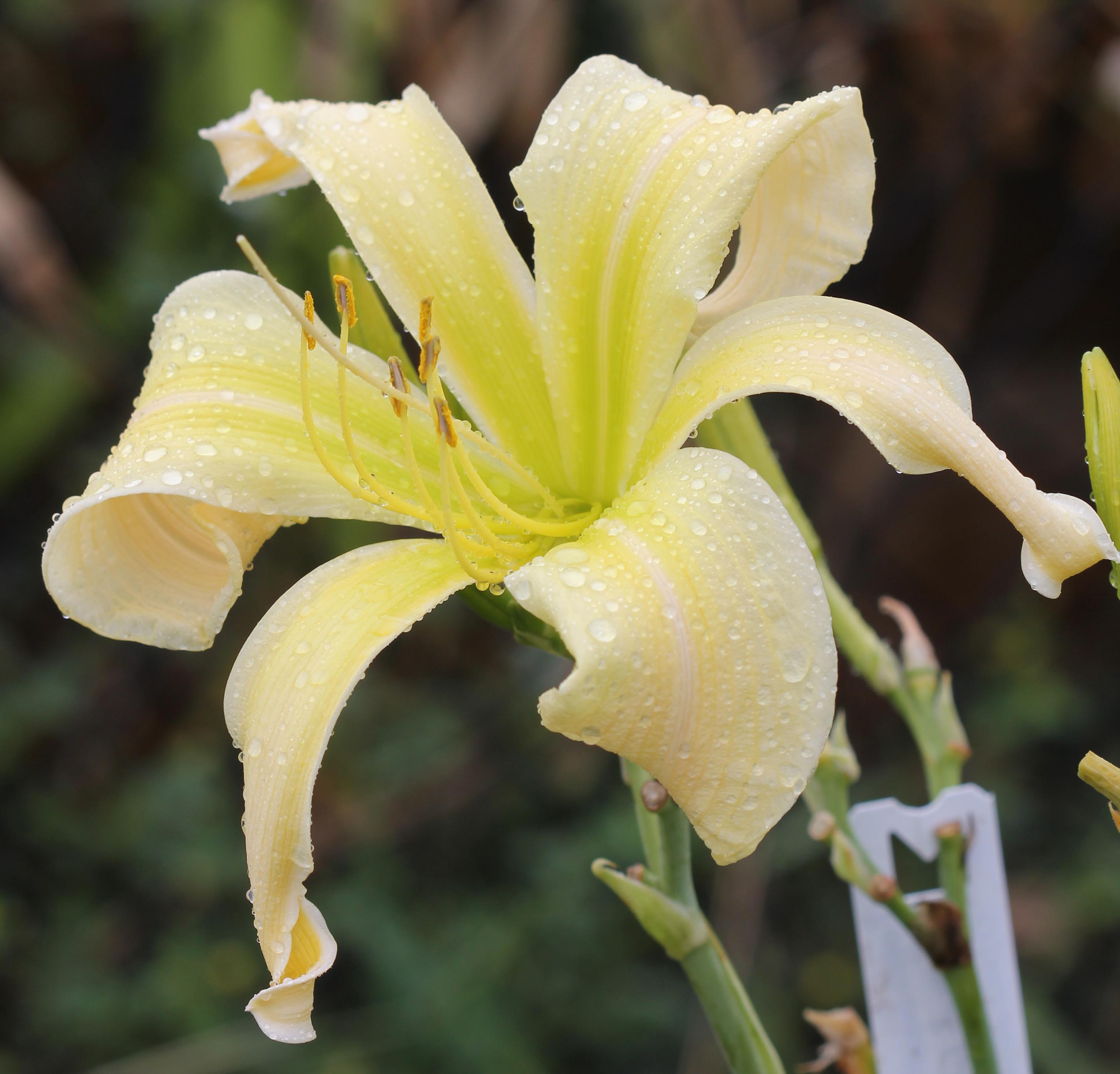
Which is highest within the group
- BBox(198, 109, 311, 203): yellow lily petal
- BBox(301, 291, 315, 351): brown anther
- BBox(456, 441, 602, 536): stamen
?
BBox(198, 109, 311, 203): yellow lily petal

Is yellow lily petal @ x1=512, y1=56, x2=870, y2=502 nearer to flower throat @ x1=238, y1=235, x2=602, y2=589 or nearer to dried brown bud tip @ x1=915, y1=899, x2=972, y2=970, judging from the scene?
flower throat @ x1=238, y1=235, x2=602, y2=589

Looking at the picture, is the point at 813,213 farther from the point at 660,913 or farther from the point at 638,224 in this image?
the point at 660,913

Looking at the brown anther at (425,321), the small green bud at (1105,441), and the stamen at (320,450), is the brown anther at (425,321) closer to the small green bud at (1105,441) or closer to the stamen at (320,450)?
the stamen at (320,450)

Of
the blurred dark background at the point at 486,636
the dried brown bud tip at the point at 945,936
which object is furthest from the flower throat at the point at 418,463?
the blurred dark background at the point at 486,636

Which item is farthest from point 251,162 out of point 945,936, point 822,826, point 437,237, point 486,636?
point 486,636

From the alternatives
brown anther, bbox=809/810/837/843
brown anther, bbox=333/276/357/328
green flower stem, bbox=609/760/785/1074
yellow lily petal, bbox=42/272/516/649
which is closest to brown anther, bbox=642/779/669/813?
green flower stem, bbox=609/760/785/1074

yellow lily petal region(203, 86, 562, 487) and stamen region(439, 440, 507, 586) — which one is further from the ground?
yellow lily petal region(203, 86, 562, 487)
